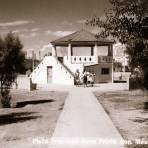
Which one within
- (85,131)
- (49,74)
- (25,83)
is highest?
(49,74)

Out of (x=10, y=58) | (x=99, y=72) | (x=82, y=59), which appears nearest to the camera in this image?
(x=10, y=58)

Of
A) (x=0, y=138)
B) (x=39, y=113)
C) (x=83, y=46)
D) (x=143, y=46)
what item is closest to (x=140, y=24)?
(x=143, y=46)

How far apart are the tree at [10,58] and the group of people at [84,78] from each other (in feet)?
60.1

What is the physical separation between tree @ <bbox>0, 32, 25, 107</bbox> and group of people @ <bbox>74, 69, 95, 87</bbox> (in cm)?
1832

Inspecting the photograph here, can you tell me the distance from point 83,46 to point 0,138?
37113mm

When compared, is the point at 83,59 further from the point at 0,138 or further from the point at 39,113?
the point at 0,138

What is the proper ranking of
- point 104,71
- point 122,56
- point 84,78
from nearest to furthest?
point 84,78, point 104,71, point 122,56

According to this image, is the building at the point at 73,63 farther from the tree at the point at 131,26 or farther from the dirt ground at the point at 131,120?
the tree at the point at 131,26

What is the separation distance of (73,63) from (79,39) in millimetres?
3034

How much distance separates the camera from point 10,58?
21.3 metres

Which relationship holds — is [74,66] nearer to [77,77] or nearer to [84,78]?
[77,77]

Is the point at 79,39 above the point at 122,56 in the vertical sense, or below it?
above

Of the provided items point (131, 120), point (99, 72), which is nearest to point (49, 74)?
point (99, 72)

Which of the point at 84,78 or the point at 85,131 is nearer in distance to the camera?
the point at 85,131
